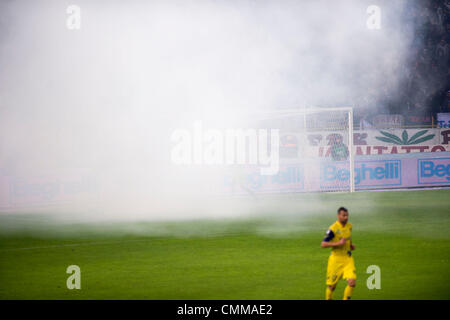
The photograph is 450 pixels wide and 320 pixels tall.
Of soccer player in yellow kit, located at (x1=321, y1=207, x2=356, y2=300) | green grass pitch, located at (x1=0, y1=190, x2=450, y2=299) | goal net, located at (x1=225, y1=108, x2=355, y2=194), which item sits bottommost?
green grass pitch, located at (x1=0, y1=190, x2=450, y2=299)

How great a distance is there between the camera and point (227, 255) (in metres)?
13.0

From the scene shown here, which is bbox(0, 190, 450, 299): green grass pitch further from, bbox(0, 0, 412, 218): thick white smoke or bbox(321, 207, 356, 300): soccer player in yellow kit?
bbox(0, 0, 412, 218): thick white smoke

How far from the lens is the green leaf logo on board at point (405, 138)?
1177 inches

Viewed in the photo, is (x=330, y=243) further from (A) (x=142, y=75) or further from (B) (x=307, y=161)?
(B) (x=307, y=161)

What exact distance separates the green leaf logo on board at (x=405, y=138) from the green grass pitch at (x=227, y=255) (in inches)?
380

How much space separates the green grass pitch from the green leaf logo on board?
966 cm

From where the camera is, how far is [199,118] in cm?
2153

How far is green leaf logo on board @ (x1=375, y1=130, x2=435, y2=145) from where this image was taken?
29.9 meters

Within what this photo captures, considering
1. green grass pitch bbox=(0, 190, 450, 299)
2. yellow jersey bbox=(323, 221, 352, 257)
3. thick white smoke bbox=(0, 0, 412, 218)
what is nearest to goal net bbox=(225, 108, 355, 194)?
thick white smoke bbox=(0, 0, 412, 218)

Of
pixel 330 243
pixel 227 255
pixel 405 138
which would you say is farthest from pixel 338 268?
pixel 405 138

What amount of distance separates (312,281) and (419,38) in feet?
75.5

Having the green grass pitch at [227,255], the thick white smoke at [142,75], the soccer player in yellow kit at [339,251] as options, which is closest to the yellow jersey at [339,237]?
the soccer player in yellow kit at [339,251]

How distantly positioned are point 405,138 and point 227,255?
19087mm
